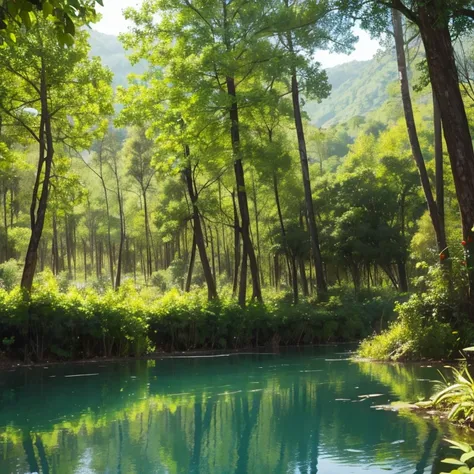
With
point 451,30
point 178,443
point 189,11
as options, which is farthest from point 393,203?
point 178,443

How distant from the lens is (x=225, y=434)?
5574mm

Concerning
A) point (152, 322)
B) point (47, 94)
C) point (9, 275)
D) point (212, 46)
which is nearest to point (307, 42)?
point (212, 46)

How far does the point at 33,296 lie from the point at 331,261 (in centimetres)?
2057

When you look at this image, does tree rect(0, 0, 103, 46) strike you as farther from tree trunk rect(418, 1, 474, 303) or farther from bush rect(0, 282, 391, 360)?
bush rect(0, 282, 391, 360)

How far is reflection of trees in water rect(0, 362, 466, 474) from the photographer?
448 centimetres

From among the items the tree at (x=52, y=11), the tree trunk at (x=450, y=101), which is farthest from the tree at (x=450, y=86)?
the tree at (x=52, y=11)

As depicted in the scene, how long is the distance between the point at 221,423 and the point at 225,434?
57 cm

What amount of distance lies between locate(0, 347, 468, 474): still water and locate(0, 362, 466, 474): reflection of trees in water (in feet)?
0.04

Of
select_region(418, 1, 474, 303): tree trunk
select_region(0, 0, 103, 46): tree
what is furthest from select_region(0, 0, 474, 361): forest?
select_region(0, 0, 103, 46): tree

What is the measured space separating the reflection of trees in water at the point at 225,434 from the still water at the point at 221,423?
1 cm

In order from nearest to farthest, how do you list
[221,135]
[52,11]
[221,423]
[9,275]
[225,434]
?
[52,11] < [225,434] < [221,423] < [221,135] < [9,275]

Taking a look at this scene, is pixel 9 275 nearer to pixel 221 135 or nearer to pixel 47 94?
pixel 47 94

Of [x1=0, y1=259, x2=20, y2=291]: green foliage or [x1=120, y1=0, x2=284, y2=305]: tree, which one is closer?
[x1=120, y1=0, x2=284, y2=305]: tree

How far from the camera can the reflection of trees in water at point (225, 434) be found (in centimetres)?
448
